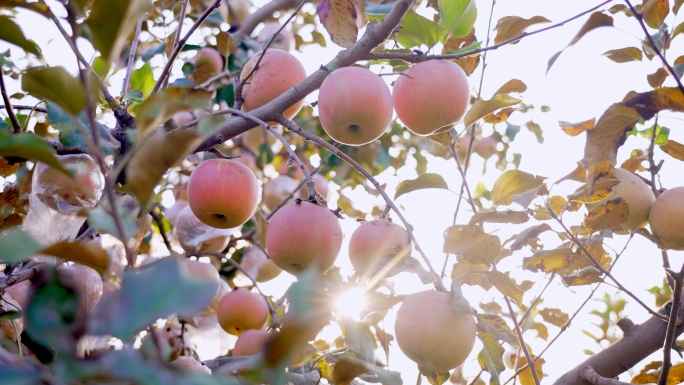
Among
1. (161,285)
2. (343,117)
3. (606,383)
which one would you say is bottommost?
(161,285)

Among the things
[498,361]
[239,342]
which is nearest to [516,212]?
[498,361]

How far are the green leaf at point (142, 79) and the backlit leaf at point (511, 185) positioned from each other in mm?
863

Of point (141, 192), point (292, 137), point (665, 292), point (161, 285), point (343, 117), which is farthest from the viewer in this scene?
point (292, 137)

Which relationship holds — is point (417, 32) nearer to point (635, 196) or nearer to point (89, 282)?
point (635, 196)

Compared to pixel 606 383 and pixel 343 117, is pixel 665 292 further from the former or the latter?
pixel 343 117

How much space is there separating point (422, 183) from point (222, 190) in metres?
0.41

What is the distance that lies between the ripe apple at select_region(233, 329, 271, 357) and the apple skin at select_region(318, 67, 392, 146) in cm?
57

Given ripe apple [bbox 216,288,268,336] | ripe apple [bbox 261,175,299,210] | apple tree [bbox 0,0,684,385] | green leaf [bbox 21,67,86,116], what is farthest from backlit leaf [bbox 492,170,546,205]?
ripe apple [bbox 261,175,299,210]

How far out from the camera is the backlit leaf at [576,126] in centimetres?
112

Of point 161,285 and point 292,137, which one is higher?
point 292,137

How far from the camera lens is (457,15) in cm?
117

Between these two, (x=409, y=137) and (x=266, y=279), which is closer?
(x=266, y=279)

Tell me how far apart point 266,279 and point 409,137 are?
1.24 metres

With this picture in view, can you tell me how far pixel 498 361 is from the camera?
98 centimetres
